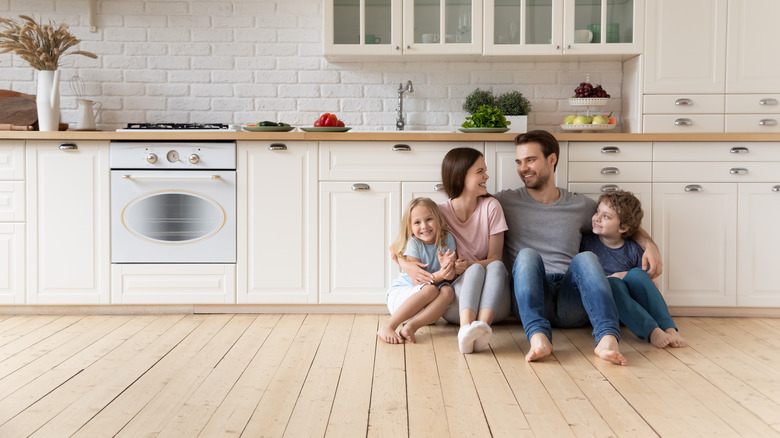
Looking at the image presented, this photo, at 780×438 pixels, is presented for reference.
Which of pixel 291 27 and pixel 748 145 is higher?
pixel 291 27

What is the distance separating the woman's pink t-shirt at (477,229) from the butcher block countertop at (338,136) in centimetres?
39

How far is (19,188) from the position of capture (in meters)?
3.51

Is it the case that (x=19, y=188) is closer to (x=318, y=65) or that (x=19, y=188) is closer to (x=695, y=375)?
(x=318, y=65)

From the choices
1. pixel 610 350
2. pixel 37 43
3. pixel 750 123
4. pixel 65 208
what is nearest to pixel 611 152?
pixel 750 123

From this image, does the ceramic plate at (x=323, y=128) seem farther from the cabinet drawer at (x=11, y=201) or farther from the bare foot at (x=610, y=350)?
the bare foot at (x=610, y=350)

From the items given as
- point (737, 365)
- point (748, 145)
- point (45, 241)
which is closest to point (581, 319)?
point (737, 365)

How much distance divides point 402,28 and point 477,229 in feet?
4.05

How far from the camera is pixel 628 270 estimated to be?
10.9 feet

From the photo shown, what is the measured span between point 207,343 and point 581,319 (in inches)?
60.5

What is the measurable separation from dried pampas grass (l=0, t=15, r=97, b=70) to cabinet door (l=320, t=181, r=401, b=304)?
152 centimetres

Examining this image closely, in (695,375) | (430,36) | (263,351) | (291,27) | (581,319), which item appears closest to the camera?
(695,375)

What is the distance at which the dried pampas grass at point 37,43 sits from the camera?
3.69m

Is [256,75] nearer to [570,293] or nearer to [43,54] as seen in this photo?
[43,54]

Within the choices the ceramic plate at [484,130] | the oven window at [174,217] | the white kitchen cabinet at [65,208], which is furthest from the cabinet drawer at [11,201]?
the ceramic plate at [484,130]
